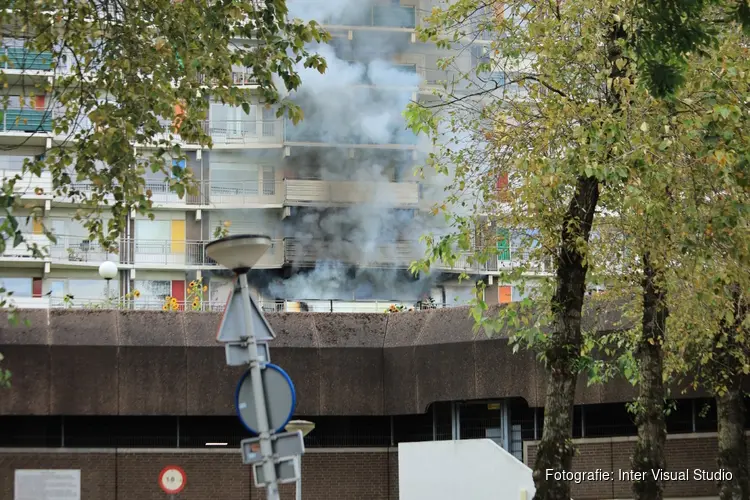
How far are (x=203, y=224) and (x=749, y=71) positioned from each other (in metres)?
32.7

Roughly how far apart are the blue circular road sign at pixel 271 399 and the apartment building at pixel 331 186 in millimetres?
24086

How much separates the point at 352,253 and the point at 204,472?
12.3m

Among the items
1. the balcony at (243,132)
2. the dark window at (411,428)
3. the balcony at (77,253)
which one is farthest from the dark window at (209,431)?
the balcony at (77,253)

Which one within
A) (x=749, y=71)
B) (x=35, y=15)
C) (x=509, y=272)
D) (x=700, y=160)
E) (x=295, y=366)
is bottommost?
(x=295, y=366)

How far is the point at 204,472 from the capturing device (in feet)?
90.5

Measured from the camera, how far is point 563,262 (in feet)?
50.7

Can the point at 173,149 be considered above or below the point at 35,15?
below

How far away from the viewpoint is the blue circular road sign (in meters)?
10.2

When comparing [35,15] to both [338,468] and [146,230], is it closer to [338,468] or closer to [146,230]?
[338,468]

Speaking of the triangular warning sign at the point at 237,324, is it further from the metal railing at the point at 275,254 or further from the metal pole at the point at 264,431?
the metal railing at the point at 275,254

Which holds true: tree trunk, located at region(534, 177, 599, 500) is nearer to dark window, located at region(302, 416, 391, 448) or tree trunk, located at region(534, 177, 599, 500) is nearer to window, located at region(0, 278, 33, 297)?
dark window, located at region(302, 416, 391, 448)

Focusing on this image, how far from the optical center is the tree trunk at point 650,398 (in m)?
18.5

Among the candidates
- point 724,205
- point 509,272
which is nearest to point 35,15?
point 509,272

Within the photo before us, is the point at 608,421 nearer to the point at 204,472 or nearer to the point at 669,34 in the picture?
the point at 204,472
